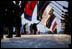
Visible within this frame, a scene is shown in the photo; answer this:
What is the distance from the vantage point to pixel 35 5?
9.28m

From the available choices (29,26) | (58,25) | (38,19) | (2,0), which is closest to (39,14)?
(38,19)

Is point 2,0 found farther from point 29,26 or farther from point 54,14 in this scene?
point 29,26

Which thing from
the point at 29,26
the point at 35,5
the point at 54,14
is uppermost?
the point at 35,5

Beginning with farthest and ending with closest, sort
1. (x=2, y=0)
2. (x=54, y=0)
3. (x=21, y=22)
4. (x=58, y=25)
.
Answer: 1. (x=21, y=22)
2. (x=54, y=0)
3. (x=58, y=25)
4. (x=2, y=0)

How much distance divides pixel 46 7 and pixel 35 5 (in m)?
0.71

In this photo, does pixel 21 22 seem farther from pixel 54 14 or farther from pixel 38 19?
pixel 54 14

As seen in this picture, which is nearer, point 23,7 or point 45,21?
point 45,21

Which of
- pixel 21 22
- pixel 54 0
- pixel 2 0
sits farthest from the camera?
pixel 21 22

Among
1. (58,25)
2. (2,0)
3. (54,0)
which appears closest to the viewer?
(2,0)

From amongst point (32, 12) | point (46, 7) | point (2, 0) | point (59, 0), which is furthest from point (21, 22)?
point (2, 0)

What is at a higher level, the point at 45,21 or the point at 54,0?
the point at 54,0

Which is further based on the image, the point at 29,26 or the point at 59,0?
the point at 29,26

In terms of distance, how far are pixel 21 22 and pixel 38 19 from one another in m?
1.88

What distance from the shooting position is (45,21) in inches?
358
